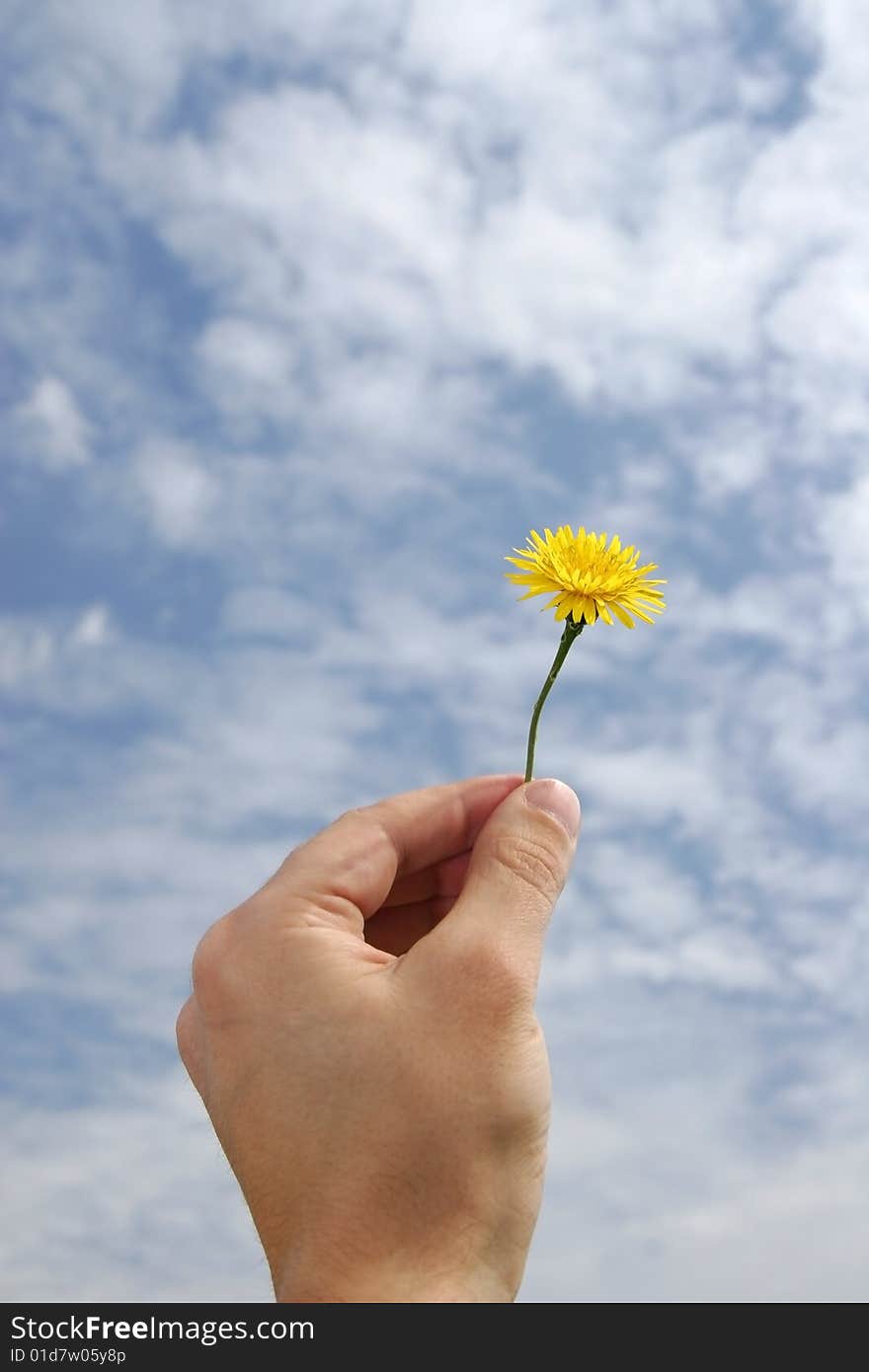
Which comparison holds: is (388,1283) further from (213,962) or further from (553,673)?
(553,673)

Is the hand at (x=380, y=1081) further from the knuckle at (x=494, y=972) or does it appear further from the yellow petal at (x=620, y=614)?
the yellow petal at (x=620, y=614)

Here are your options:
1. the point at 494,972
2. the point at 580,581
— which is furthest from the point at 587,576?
the point at 494,972

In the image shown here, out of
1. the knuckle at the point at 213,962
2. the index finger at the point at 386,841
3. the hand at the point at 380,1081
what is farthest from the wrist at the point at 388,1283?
the index finger at the point at 386,841

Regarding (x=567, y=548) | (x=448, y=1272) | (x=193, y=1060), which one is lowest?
(x=448, y=1272)

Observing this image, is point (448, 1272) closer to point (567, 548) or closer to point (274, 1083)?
point (274, 1083)

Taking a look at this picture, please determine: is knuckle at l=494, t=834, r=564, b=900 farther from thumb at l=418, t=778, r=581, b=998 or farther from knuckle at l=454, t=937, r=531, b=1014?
knuckle at l=454, t=937, r=531, b=1014

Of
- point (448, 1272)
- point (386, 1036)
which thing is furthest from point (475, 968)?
point (448, 1272)

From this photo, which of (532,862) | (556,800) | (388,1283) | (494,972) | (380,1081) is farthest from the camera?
(556,800)
